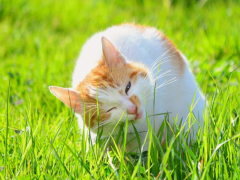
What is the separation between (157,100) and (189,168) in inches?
23.2

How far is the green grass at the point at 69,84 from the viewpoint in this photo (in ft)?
5.33

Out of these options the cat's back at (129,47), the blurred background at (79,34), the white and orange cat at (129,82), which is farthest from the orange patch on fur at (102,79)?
the blurred background at (79,34)

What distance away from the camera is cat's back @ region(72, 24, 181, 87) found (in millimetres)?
2279

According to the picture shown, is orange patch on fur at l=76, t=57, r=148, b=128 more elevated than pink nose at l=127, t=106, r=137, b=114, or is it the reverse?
orange patch on fur at l=76, t=57, r=148, b=128

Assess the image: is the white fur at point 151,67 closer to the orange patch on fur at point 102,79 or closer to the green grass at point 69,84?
the orange patch on fur at point 102,79

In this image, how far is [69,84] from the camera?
303cm

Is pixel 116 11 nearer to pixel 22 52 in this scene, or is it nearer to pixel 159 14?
pixel 159 14

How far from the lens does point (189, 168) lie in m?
1.67

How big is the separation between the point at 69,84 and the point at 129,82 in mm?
1097

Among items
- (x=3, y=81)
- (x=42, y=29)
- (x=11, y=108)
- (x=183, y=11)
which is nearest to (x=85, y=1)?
(x=42, y=29)

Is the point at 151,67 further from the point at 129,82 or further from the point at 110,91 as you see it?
the point at 110,91

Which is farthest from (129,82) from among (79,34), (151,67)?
(79,34)

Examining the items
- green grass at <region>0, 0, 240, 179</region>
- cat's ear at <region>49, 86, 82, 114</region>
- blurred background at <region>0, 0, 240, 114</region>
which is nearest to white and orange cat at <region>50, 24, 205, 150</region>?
cat's ear at <region>49, 86, 82, 114</region>

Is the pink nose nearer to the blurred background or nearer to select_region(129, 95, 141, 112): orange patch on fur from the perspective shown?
select_region(129, 95, 141, 112): orange patch on fur
